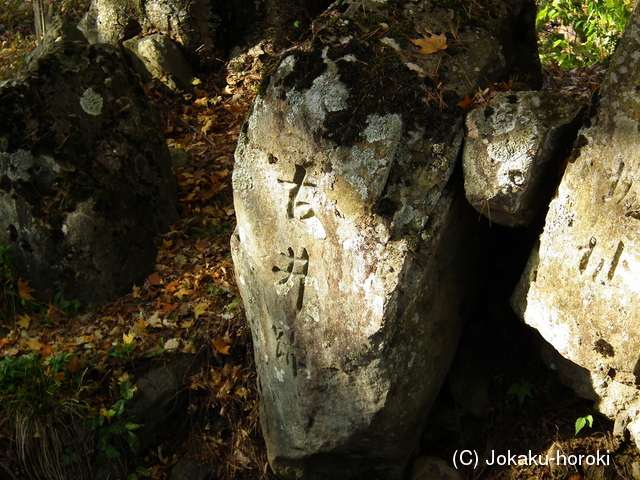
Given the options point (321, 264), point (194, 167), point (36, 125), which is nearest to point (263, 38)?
point (194, 167)

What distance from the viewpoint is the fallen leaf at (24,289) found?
4586 mm

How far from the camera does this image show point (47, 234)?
15.0ft

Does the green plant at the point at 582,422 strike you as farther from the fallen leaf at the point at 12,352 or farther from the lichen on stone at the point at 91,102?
the lichen on stone at the point at 91,102

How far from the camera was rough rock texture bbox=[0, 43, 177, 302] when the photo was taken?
4.57 m

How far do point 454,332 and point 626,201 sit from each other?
1.32m

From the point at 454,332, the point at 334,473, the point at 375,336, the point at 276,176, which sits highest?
the point at 276,176

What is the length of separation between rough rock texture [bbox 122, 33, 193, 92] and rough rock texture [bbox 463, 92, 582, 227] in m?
4.02

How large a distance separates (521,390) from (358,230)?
5.10 feet

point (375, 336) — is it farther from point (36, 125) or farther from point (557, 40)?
point (557, 40)

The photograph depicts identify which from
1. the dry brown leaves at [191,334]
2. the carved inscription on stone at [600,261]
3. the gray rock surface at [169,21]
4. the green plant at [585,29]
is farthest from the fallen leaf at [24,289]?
the green plant at [585,29]

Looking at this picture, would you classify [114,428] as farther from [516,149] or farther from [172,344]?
[516,149]

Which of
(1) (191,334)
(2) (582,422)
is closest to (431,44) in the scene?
(2) (582,422)

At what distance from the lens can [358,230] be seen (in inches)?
129

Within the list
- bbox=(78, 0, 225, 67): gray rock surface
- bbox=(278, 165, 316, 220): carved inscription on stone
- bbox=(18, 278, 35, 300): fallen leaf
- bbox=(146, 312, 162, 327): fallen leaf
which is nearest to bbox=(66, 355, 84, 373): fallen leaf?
bbox=(146, 312, 162, 327): fallen leaf
